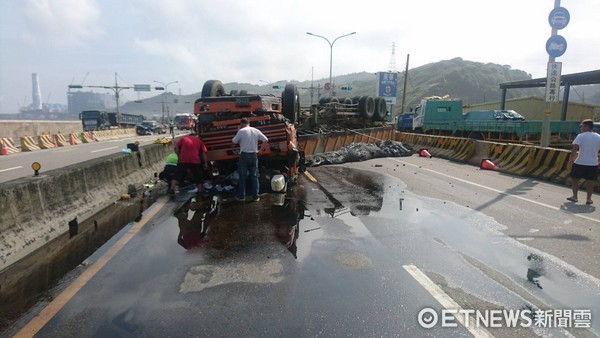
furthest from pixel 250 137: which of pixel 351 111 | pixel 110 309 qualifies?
pixel 351 111

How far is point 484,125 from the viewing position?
2392 cm

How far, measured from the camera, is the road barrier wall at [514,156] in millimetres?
10771

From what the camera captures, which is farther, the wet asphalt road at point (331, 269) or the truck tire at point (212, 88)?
the truck tire at point (212, 88)

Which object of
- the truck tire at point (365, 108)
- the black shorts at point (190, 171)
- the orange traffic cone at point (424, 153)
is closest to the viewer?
the black shorts at point (190, 171)

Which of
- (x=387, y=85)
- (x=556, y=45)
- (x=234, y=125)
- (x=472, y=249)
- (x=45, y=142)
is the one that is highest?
(x=387, y=85)

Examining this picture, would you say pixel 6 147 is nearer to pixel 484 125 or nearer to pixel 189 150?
pixel 189 150

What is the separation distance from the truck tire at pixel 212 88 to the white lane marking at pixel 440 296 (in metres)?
7.92

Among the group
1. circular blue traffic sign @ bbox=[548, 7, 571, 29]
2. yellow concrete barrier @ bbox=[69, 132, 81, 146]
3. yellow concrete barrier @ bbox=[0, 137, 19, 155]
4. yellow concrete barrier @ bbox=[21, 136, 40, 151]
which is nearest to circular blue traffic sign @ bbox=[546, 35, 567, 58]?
circular blue traffic sign @ bbox=[548, 7, 571, 29]

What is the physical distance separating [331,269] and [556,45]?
1221 cm

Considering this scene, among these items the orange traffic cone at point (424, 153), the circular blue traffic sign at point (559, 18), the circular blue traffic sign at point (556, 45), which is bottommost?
the orange traffic cone at point (424, 153)

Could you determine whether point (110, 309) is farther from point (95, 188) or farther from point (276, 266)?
point (95, 188)

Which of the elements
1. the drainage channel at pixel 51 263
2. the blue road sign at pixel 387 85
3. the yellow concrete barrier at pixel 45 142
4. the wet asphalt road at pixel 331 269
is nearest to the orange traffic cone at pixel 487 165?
the wet asphalt road at pixel 331 269

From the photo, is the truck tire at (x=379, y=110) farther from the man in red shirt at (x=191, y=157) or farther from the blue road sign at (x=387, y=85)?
the blue road sign at (x=387, y=85)

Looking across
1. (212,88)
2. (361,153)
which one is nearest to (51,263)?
(212,88)
